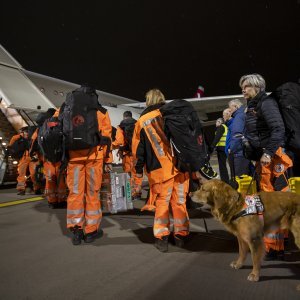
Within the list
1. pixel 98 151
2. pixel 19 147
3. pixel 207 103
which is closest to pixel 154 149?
pixel 98 151

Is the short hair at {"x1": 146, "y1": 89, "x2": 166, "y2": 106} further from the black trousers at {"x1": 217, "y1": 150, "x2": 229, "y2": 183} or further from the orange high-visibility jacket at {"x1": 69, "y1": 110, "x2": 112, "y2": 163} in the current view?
the black trousers at {"x1": 217, "y1": 150, "x2": 229, "y2": 183}

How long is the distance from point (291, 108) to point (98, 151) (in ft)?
7.03


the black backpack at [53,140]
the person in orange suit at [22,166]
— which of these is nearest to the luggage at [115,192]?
the black backpack at [53,140]

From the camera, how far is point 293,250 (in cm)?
327

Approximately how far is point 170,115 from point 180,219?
1.15 meters

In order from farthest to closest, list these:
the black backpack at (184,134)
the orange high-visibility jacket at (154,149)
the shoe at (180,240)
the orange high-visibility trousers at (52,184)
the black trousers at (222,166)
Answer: the black trousers at (222,166) → the orange high-visibility trousers at (52,184) → the shoe at (180,240) → the orange high-visibility jacket at (154,149) → the black backpack at (184,134)

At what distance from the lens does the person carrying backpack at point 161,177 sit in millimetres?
3355

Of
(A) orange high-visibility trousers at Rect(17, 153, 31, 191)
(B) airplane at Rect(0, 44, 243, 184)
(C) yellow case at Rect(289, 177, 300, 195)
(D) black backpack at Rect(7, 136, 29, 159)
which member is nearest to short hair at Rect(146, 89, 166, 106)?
(C) yellow case at Rect(289, 177, 300, 195)

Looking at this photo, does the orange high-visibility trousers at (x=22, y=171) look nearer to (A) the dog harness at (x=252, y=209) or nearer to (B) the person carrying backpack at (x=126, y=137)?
(B) the person carrying backpack at (x=126, y=137)

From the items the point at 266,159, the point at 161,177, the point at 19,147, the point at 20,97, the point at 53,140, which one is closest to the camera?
the point at 266,159

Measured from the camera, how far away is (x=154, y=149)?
3432 millimetres

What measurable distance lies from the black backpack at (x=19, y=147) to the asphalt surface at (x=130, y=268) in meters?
3.82

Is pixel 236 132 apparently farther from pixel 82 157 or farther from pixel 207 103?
pixel 207 103

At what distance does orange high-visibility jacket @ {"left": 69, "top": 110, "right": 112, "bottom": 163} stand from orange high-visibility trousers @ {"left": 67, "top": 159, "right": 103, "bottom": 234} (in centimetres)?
6
